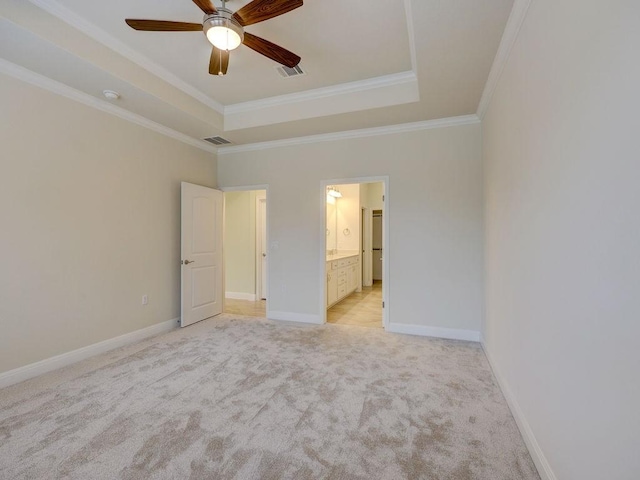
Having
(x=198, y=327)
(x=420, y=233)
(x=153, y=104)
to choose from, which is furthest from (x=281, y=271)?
(x=153, y=104)

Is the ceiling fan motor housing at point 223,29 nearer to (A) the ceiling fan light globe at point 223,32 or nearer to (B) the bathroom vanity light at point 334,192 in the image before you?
(A) the ceiling fan light globe at point 223,32

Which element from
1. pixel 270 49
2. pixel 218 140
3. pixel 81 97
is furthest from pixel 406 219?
pixel 81 97

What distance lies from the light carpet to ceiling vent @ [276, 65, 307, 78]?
2.94 metres

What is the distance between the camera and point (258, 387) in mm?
2469

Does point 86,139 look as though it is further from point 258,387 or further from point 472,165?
point 472,165

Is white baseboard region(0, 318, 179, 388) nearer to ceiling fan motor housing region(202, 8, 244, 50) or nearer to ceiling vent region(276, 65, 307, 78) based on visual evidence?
ceiling fan motor housing region(202, 8, 244, 50)

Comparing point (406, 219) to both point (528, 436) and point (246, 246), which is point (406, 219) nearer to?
point (528, 436)

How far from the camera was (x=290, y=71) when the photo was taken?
3061 millimetres

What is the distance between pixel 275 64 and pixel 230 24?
0.99m

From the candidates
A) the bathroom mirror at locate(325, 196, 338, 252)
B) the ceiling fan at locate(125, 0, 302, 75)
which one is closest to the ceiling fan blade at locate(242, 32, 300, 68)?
the ceiling fan at locate(125, 0, 302, 75)

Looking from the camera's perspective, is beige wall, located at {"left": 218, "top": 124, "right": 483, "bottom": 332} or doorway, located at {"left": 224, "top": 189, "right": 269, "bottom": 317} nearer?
beige wall, located at {"left": 218, "top": 124, "right": 483, "bottom": 332}

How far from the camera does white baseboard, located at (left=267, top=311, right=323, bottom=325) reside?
429 cm

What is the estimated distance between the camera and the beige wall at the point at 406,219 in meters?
3.59

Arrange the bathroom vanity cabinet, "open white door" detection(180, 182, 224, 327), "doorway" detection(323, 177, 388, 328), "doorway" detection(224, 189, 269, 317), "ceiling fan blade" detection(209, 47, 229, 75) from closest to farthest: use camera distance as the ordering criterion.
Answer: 1. "ceiling fan blade" detection(209, 47, 229, 75)
2. "open white door" detection(180, 182, 224, 327)
3. "doorway" detection(323, 177, 388, 328)
4. the bathroom vanity cabinet
5. "doorway" detection(224, 189, 269, 317)
